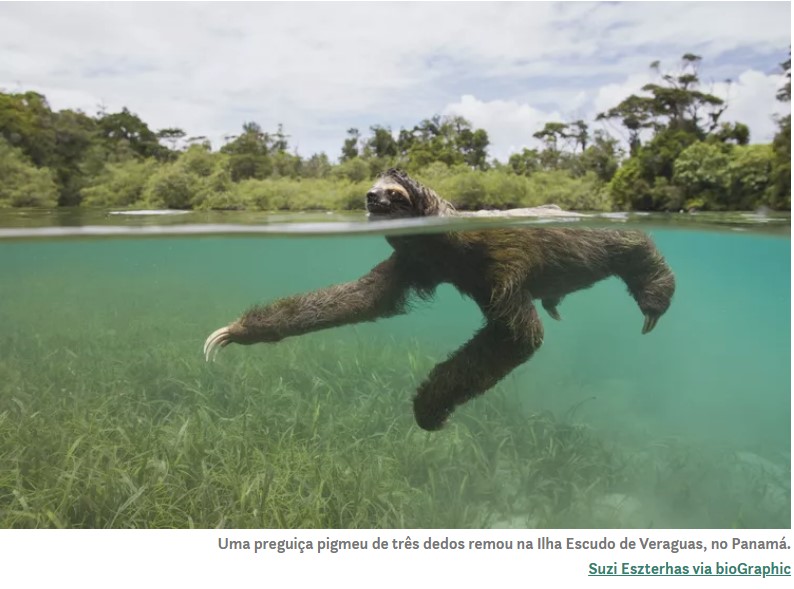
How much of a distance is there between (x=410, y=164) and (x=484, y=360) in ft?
17.2

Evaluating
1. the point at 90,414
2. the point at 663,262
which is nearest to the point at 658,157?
the point at 663,262

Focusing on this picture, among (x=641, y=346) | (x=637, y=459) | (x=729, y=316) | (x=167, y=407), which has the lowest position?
(x=729, y=316)

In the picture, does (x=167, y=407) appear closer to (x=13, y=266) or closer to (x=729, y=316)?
(x=13, y=266)

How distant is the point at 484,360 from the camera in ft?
12.4

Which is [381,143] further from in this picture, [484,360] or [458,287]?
[484,360]

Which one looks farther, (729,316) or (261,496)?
(729,316)

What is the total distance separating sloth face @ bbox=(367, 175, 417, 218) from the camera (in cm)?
334

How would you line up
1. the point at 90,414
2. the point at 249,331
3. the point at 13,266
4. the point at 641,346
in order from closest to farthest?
1. the point at 249,331
2. the point at 90,414
3. the point at 13,266
4. the point at 641,346

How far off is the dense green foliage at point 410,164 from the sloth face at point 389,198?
3.87 metres

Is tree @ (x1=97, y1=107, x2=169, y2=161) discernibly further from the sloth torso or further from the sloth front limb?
the sloth torso

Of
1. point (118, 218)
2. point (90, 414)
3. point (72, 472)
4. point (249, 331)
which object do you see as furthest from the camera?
point (118, 218)

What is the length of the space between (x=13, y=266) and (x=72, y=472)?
43.9ft

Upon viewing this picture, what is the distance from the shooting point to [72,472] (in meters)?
4.34

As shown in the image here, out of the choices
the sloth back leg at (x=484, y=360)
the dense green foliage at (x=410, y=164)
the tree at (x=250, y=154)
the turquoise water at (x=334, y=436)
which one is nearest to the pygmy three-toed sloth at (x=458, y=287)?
the sloth back leg at (x=484, y=360)
